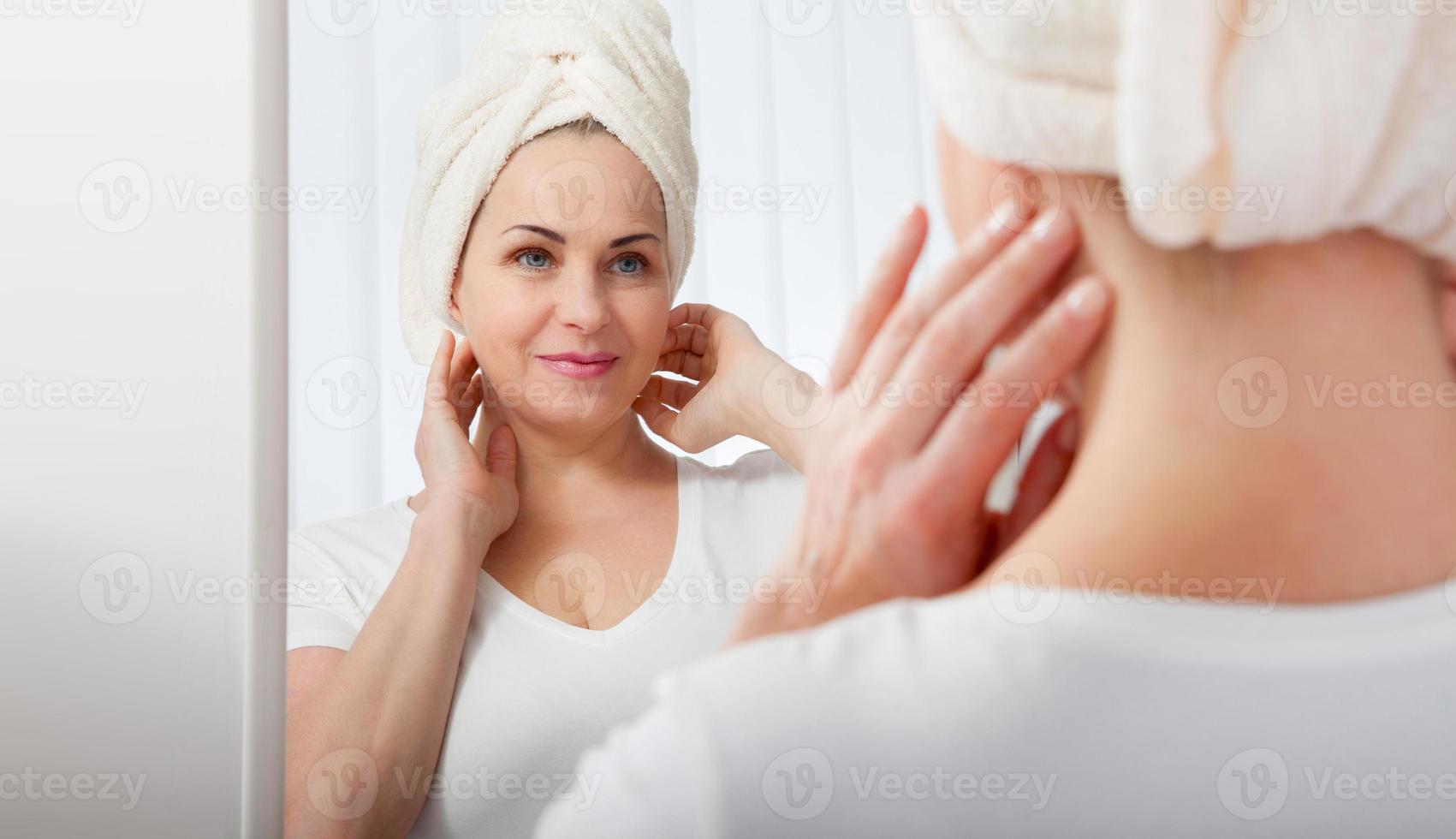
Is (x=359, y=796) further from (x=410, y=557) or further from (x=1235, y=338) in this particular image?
(x=1235, y=338)

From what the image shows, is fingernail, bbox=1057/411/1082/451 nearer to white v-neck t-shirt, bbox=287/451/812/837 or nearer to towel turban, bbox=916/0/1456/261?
towel turban, bbox=916/0/1456/261

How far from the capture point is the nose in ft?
3.04

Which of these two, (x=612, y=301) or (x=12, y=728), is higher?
(x=612, y=301)

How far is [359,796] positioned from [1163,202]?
70 centimetres

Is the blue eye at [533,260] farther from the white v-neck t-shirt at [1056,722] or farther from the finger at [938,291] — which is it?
the white v-neck t-shirt at [1056,722]

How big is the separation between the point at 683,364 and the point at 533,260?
182mm

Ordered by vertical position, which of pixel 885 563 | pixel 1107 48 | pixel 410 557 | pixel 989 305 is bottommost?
pixel 410 557

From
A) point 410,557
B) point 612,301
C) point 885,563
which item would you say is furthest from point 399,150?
point 885,563

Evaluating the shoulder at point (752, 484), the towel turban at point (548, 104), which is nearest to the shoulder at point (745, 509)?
the shoulder at point (752, 484)

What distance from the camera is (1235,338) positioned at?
45 cm

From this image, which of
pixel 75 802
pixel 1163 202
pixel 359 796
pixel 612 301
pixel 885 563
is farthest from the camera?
pixel 612 301

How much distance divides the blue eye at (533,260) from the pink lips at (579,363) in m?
0.08

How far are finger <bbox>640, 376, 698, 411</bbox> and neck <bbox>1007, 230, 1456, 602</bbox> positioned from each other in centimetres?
60

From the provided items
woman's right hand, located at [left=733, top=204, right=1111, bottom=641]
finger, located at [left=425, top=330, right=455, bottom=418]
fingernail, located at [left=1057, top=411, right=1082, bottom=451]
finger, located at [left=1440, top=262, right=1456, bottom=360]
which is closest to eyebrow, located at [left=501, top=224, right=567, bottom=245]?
finger, located at [left=425, top=330, right=455, bottom=418]
